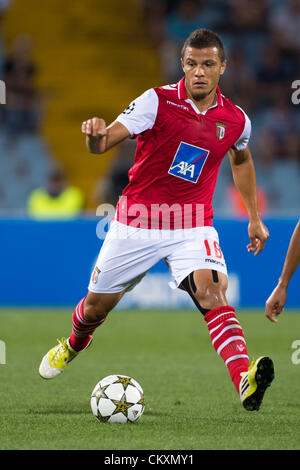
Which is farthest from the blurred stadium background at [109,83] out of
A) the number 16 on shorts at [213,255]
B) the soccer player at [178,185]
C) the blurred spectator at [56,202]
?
the number 16 on shorts at [213,255]

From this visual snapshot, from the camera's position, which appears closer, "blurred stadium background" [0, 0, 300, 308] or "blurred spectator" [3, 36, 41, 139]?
"blurred stadium background" [0, 0, 300, 308]

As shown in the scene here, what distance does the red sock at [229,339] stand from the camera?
16.0 ft

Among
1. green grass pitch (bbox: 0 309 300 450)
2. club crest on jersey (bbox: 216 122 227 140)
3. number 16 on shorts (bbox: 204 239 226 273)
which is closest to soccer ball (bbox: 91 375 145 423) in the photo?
green grass pitch (bbox: 0 309 300 450)

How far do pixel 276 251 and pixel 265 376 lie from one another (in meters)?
6.84

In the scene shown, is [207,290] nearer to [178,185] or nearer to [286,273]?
[286,273]

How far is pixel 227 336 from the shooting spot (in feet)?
16.1

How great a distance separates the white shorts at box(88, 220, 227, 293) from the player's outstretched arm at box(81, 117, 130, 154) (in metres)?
0.72

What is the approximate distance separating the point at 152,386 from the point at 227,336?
64.4 inches

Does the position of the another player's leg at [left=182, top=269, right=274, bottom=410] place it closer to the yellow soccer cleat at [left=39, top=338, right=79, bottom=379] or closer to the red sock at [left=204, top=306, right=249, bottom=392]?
the red sock at [left=204, top=306, right=249, bottom=392]

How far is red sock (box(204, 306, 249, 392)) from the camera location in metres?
4.87

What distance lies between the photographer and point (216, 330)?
16.3 feet

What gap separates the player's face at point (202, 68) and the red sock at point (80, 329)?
5.30 ft

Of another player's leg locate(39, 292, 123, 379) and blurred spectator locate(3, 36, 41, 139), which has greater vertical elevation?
blurred spectator locate(3, 36, 41, 139)

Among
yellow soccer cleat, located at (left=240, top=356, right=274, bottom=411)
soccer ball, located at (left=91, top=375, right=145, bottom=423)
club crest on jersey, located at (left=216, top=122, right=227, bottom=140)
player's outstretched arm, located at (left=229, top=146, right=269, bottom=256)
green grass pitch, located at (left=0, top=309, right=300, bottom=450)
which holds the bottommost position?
green grass pitch, located at (left=0, top=309, right=300, bottom=450)
